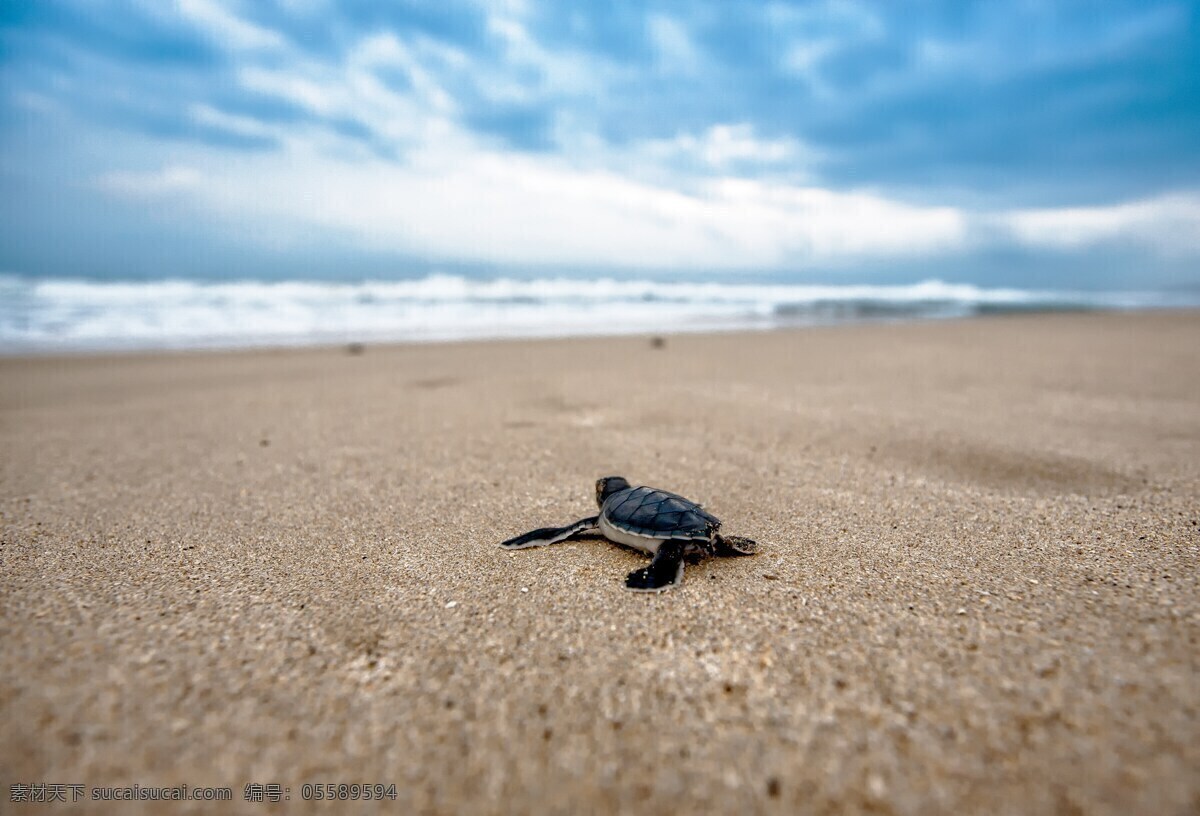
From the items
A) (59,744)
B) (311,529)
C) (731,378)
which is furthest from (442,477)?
(731,378)

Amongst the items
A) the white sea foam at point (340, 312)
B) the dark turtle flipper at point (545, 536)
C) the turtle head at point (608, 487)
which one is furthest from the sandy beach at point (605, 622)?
the white sea foam at point (340, 312)

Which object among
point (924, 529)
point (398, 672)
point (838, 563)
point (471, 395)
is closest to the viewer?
point (398, 672)

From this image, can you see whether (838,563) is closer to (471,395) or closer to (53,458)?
(471,395)

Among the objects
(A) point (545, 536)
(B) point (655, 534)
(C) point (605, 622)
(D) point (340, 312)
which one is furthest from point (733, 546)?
(D) point (340, 312)

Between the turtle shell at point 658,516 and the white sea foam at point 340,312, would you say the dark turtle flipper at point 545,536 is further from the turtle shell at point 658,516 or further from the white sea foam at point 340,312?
the white sea foam at point 340,312

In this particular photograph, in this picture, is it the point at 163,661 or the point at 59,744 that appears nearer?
the point at 59,744

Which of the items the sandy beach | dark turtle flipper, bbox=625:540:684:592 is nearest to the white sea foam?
the sandy beach

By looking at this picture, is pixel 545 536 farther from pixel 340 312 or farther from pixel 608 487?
pixel 340 312
